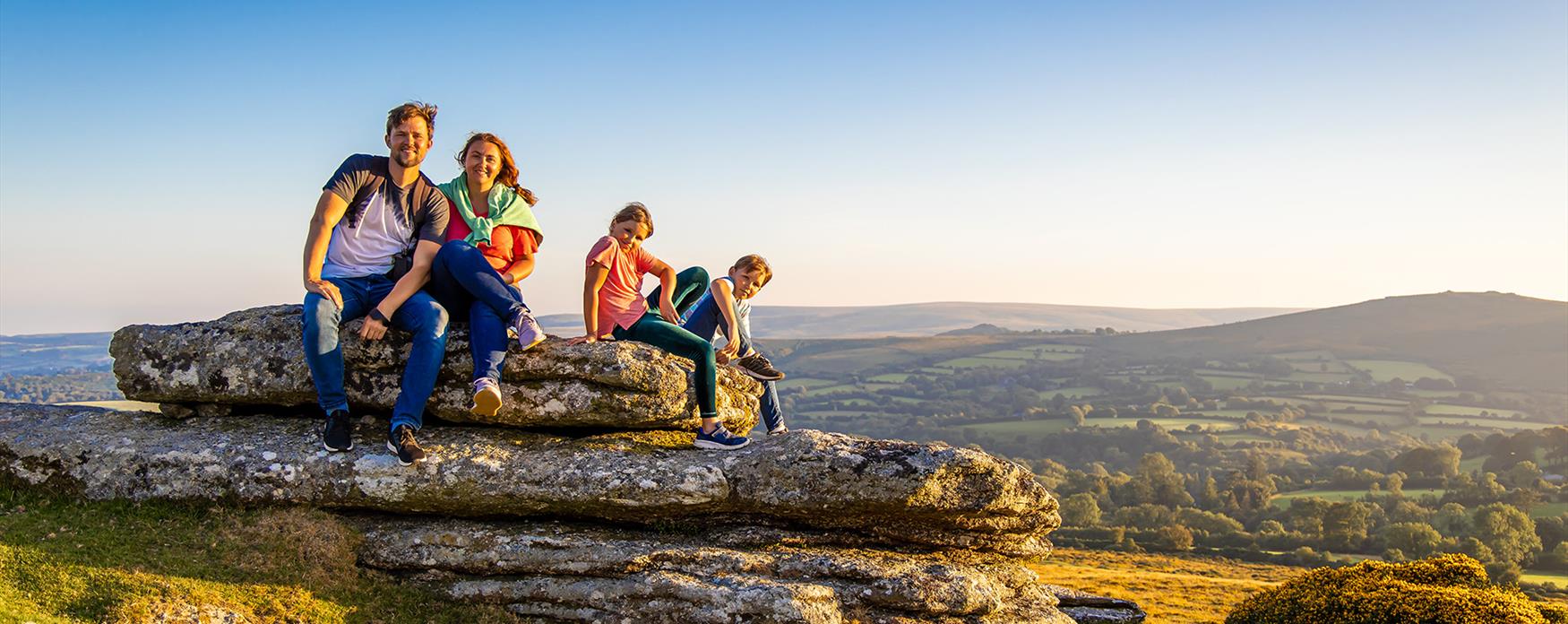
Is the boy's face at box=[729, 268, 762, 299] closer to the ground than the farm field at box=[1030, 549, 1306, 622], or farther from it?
farther from it

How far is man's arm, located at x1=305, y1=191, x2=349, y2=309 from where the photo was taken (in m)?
11.0

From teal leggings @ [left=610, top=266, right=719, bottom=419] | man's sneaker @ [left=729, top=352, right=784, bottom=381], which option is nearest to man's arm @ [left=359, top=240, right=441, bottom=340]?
teal leggings @ [left=610, top=266, right=719, bottom=419]

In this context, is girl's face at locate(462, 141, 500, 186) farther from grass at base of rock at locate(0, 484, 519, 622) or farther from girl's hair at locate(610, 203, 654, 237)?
grass at base of rock at locate(0, 484, 519, 622)

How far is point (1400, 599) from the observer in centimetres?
1906

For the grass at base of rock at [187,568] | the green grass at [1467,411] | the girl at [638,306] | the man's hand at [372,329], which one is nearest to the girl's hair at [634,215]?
the girl at [638,306]

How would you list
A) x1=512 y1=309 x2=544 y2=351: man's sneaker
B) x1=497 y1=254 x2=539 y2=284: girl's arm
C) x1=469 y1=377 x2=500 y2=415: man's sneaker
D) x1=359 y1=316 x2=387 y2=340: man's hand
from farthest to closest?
x1=497 y1=254 x2=539 y2=284: girl's arm → x1=512 y1=309 x2=544 y2=351: man's sneaker → x1=359 y1=316 x2=387 y2=340: man's hand → x1=469 y1=377 x2=500 y2=415: man's sneaker

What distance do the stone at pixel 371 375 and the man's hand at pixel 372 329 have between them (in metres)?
0.56

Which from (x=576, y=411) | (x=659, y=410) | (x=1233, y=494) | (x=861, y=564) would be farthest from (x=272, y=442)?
(x=1233, y=494)

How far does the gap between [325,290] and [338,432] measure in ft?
6.06

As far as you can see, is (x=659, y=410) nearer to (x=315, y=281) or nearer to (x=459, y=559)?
(x=459, y=559)

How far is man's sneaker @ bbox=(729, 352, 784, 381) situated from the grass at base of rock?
5.03 metres

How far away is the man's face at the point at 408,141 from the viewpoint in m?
11.5

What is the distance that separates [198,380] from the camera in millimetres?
12156

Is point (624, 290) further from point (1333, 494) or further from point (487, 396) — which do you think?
point (1333, 494)
